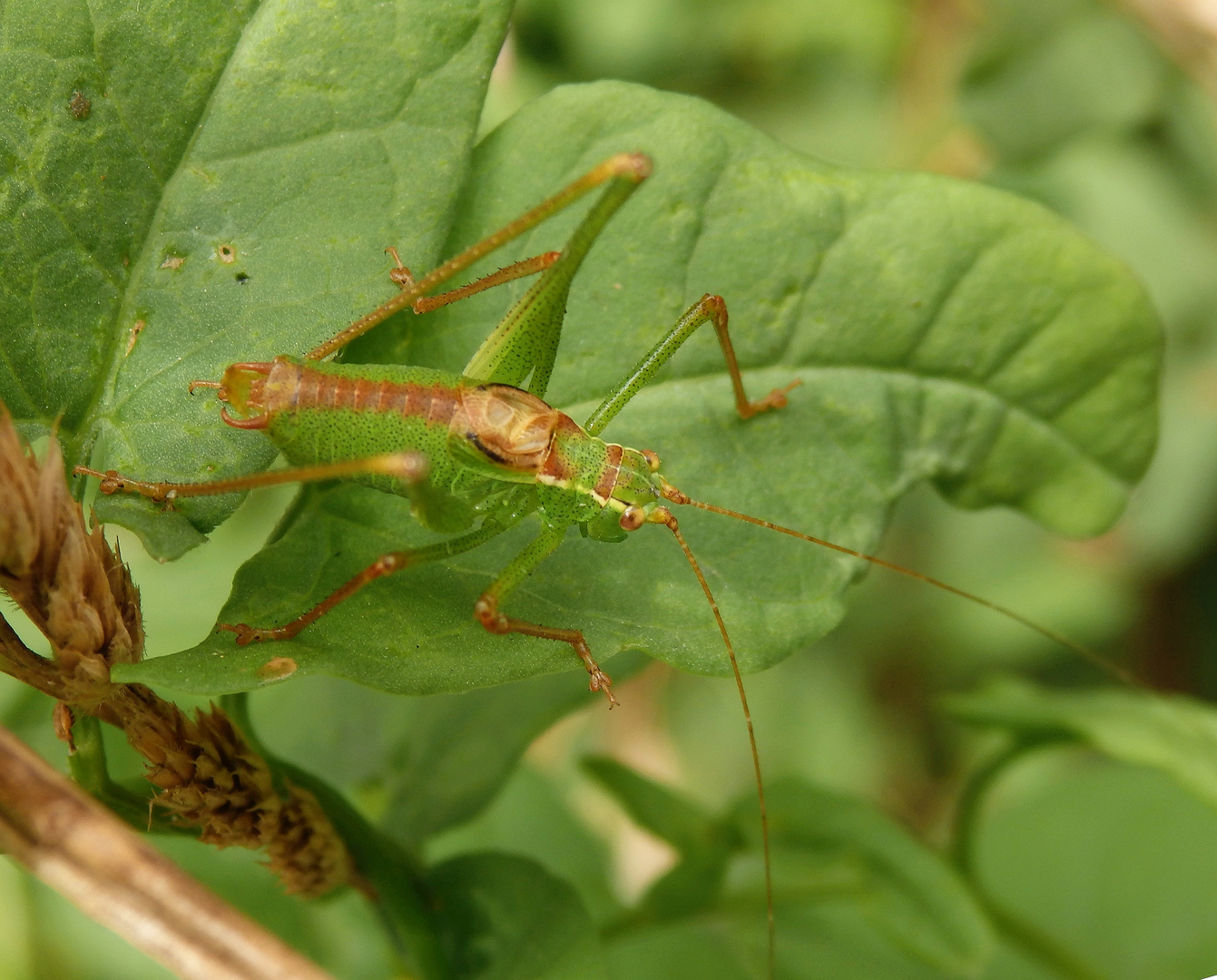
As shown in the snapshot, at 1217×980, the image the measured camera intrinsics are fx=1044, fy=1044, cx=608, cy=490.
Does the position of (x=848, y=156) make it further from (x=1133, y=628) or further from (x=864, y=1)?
(x=1133, y=628)

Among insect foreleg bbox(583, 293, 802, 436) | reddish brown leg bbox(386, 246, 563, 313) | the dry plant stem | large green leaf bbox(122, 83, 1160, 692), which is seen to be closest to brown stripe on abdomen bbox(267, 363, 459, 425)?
large green leaf bbox(122, 83, 1160, 692)

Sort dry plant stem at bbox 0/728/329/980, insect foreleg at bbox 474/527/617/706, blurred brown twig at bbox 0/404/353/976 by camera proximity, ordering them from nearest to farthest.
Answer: dry plant stem at bbox 0/728/329/980, blurred brown twig at bbox 0/404/353/976, insect foreleg at bbox 474/527/617/706

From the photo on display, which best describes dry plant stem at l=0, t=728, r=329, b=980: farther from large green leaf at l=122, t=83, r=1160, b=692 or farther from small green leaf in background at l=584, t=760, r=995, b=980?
small green leaf in background at l=584, t=760, r=995, b=980

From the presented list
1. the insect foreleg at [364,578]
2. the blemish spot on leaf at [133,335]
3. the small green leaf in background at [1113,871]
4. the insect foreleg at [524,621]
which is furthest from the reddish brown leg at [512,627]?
the small green leaf in background at [1113,871]

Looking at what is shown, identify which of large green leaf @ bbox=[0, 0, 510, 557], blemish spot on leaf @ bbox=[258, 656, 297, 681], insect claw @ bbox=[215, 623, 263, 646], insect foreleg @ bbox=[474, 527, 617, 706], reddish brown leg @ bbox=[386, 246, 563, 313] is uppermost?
large green leaf @ bbox=[0, 0, 510, 557]

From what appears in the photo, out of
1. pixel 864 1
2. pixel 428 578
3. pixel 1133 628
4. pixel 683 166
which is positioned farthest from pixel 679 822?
pixel 864 1

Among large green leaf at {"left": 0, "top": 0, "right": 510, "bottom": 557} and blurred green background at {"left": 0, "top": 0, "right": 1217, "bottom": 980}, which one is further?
blurred green background at {"left": 0, "top": 0, "right": 1217, "bottom": 980}

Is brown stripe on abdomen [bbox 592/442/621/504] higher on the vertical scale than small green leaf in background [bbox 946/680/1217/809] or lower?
higher

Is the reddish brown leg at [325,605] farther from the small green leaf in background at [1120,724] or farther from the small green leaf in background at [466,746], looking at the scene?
the small green leaf in background at [1120,724]

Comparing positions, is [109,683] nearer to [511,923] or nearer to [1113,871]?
[511,923]
